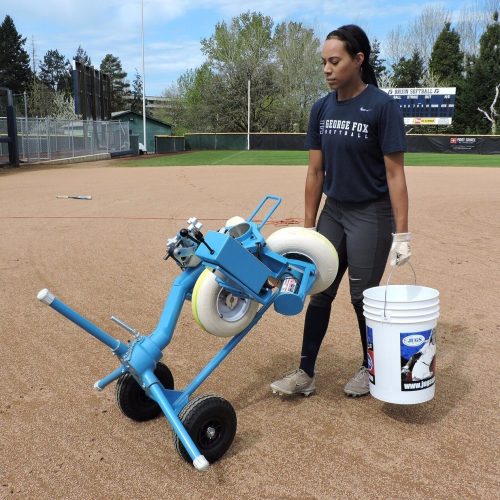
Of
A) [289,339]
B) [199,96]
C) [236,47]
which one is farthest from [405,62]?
[289,339]

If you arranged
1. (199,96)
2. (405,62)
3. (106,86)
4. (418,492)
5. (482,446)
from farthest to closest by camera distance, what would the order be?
(199,96), (405,62), (106,86), (482,446), (418,492)

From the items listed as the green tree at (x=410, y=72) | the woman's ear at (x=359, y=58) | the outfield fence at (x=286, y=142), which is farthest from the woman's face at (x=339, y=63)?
the green tree at (x=410, y=72)

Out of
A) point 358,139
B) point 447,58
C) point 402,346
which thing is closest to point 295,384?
point 402,346

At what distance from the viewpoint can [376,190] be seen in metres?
3.26

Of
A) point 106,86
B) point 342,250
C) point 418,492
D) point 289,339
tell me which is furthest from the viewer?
point 106,86

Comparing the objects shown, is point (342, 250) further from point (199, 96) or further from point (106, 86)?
point (199, 96)

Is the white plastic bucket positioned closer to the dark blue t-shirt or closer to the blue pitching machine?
the blue pitching machine

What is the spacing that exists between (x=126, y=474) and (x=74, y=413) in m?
0.73

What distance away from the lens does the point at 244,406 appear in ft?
11.1

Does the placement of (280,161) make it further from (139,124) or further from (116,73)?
(116,73)

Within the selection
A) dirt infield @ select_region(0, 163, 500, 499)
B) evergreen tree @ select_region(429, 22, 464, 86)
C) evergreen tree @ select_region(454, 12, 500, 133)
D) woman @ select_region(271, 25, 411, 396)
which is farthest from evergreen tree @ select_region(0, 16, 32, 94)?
woman @ select_region(271, 25, 411, 396)

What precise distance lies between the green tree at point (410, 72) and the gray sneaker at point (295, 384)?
199 ft

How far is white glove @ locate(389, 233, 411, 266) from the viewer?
10.1ft

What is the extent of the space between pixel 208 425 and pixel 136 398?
0.57 m
